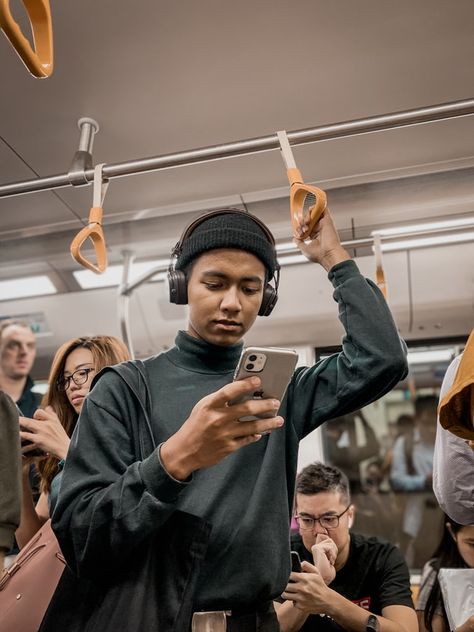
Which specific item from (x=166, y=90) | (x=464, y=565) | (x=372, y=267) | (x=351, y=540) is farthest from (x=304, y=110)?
(x=464, y=565)

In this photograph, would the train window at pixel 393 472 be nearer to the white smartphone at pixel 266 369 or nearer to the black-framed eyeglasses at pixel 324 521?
the black-framed eyeglasses at pixel 324 521

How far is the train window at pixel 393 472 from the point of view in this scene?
26.3 ft

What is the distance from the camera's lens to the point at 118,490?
113 centimetres

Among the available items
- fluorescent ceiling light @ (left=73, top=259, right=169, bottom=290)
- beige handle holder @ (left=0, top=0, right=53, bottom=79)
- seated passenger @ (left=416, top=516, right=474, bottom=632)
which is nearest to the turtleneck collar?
beige handle holder @ (left=0, top=0, right=53, bottom=79)

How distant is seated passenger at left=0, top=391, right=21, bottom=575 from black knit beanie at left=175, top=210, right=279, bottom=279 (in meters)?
0.64

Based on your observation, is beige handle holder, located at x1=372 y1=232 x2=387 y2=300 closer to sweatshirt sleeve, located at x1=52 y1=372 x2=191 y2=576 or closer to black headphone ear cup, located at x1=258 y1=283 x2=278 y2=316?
black headphone ear cup, located at x1=258 y1=283 x2=278 y2=316

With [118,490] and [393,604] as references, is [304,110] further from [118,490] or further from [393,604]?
[393,604]

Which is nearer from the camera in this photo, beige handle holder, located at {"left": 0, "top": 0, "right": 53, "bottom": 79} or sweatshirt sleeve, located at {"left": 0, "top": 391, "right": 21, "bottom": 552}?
beige handle holder, located at {"left": 0, "top": 0, "right": 53, "bottom": 79}

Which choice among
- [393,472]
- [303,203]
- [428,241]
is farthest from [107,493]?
[393,472]

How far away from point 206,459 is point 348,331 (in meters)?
0.49

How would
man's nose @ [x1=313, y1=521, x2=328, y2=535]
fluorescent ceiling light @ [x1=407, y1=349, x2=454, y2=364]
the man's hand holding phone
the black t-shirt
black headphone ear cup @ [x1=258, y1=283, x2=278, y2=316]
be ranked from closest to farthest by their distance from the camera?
the man's hand holding phone < black headphone ear cup @ [x1=258, y1=283, x2=278, y2=316] < the black t-shirt < man's nose @ [x1=313, y1=521, x2=328, y2=535] < fluorescent ceiling light @ [x1=407, y1=349, x2=454, y2=364]

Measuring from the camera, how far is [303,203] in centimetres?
167

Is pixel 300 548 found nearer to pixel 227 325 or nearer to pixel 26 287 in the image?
pixel 227 325

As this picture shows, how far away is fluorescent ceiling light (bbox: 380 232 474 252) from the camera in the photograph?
289cm
